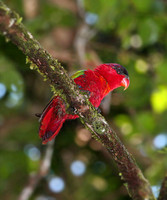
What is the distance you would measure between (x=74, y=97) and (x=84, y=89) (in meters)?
1.17

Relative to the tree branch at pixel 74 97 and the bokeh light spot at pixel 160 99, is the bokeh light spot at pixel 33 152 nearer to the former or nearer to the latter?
the bokeh light spot at pixel 160 99

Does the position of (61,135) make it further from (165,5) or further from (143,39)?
(165,5)

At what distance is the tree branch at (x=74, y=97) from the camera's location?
1.83 m

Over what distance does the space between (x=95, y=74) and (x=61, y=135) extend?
3.21 m

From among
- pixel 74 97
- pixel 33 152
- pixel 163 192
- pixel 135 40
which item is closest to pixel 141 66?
pixel 135 40

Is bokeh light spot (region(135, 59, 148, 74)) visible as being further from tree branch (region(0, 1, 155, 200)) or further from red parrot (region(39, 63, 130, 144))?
tree branch (region(0, 1, 155, 200))

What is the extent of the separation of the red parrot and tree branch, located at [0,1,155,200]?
2.67 ft

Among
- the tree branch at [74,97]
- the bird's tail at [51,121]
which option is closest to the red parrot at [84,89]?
the bird's tail at [51,121]

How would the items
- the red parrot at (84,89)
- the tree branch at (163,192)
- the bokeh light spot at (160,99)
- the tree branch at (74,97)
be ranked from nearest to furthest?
the tree branch at (74,97), the tree branch at (163,192), the red parrot at (84,89), the bokeh light spot at (160,99)

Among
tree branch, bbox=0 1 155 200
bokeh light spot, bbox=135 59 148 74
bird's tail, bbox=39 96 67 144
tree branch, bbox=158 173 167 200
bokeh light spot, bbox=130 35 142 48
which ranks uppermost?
bokeh light spot, bbox=130 35 142 48

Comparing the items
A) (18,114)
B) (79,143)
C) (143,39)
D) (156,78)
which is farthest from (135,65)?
(18,114)

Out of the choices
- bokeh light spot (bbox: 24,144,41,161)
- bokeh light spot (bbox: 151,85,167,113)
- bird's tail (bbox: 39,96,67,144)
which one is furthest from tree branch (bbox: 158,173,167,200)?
bokeh light spot (bbox: 24,144,41,161)

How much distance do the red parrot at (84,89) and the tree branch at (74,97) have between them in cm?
81

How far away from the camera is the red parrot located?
322 centimetres
